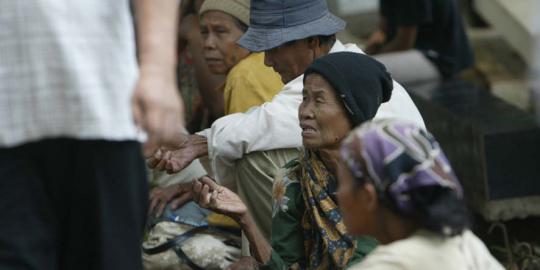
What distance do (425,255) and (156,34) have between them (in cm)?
84

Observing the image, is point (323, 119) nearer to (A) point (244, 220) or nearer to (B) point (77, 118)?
(A) point (244, 220)

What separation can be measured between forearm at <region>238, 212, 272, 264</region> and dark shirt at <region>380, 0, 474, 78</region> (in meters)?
3.96

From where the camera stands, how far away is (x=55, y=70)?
9.75ft

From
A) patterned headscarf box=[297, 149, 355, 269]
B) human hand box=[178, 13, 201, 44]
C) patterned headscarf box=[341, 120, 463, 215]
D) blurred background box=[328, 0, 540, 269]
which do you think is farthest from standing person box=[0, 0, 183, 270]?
human hand box=[178, 13, 201, 44]

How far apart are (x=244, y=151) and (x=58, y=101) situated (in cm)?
236

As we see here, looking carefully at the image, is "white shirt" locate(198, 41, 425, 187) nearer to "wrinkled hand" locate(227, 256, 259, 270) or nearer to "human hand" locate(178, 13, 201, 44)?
"wrinkled hand" locate(227, 256, 259, 270)

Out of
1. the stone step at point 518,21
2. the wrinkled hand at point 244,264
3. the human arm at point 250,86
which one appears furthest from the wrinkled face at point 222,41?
the stone step at point 518,21

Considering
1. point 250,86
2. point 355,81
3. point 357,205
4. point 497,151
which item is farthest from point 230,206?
point 497,151

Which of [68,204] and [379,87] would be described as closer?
[68,204]

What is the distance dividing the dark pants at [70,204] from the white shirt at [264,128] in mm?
1990

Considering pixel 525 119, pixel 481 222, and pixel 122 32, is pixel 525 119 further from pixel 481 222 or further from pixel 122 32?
pixel 122 32

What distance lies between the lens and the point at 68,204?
3121 mm

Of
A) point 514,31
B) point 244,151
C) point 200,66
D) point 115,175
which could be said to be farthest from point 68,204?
point 514,31

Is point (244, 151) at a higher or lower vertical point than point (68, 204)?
lower
